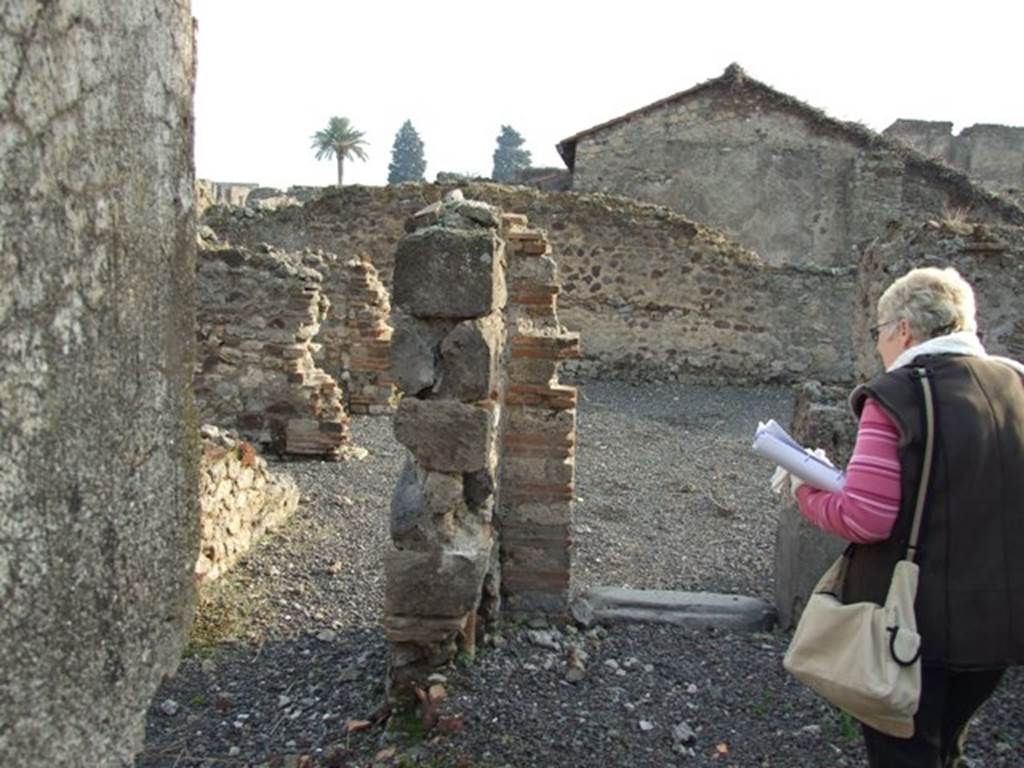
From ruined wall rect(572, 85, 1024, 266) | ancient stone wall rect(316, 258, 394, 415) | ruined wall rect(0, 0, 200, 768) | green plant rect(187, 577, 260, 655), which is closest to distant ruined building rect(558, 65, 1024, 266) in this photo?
ruined wall rect(572, 85, 1024, 266)

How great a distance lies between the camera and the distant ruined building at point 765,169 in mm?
17641

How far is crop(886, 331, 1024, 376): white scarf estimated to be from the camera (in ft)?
7.89

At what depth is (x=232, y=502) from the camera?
5.34 meters

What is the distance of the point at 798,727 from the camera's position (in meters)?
3.50

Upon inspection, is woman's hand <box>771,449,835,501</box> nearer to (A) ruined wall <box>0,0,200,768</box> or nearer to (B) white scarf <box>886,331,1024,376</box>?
(B) white scarf <box>886,331,1024,376</box>

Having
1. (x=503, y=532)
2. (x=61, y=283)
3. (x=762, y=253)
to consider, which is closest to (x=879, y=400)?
(x=61, y=283)

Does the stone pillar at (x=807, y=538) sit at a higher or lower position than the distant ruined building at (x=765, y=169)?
lower

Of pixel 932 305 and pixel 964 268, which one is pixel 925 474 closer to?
pixel 932 305

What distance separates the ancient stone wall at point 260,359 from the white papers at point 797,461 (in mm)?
6096

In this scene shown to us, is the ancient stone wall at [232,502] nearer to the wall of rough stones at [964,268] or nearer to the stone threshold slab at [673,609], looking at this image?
the stone threshold slab at [673,609]

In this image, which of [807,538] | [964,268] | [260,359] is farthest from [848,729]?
[260,359]

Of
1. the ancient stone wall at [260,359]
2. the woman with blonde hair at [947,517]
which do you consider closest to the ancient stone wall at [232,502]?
the ancient stone wall at [260,359]

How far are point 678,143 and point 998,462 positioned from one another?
16807mm

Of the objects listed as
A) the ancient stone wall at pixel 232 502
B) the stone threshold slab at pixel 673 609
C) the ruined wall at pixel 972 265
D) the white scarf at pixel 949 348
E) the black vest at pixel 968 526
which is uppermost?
the ruined wall at pixel 972 265
